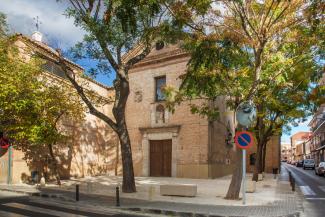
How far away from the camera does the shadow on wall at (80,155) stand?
2135 cm

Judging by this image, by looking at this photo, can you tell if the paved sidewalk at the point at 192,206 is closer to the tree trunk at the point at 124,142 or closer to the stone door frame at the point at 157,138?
the tree trunk at the point at 124,142

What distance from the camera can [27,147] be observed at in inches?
811

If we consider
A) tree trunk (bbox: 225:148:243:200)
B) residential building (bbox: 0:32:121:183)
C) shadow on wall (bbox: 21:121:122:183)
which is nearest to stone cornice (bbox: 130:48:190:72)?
residential building (bbox: 0:32:121:183)

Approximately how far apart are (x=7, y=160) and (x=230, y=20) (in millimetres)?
14385

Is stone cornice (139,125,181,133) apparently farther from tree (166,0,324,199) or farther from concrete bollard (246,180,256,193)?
concrete bollard (246,180,256,193)

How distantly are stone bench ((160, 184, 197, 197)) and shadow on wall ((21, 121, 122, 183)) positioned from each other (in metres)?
8.20

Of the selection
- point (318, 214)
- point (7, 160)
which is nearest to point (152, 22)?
point (318, 214)

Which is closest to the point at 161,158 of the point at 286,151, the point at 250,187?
the point at 250,187

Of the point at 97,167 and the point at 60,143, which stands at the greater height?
the point at 60,143

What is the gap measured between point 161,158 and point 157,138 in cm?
156

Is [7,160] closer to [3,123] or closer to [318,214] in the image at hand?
[3,123]

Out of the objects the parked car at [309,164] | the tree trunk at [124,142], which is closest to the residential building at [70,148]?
the tree trunk at [124,142]

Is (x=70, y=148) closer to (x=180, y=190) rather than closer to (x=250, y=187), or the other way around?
(x=180, y=190)

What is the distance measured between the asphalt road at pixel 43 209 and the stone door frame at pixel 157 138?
44.9 ft
